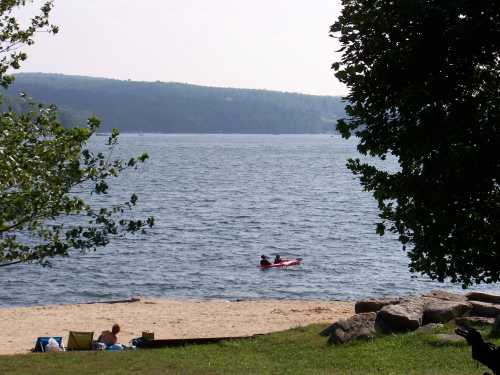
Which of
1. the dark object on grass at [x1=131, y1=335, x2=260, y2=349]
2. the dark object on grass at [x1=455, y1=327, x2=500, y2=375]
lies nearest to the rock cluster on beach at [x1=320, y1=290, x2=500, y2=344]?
the dark object on grass at [x1=131, y1=335, x2=260, y2=349]

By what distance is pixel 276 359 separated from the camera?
866 inches

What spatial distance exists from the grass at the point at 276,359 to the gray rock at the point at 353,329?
39 cm

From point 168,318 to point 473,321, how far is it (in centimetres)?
1496

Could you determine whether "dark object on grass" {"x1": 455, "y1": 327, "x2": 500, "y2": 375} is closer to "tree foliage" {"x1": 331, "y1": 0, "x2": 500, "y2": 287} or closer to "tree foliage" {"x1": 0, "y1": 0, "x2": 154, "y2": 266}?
"tree foliage" {"x1": 331, "y1": 0, "x2": 500, "y2": 287}

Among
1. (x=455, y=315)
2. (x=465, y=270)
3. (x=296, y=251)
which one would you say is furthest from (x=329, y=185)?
(x=465, y=270)

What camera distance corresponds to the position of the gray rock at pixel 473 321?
2450 centimetres

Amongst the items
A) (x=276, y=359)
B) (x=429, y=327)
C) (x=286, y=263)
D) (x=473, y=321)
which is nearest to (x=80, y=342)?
(x=276, y=359)

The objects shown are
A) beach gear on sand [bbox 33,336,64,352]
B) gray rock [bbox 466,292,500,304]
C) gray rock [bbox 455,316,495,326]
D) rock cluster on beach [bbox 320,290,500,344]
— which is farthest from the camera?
gray rock [bbox 466,292,500,304]

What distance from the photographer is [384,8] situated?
13.8 meters

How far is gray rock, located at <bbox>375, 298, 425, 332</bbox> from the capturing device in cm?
2456

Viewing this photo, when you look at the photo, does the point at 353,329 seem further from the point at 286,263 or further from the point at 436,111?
the point at 286,263

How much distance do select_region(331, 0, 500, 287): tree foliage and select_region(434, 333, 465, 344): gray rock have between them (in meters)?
8.32

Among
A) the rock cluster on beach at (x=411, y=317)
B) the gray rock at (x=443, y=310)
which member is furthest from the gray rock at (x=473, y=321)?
the gray rock at (x=443, y=310)

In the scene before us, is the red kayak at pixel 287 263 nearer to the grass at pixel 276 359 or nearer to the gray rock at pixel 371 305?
the gray rock at pixel 371 305
